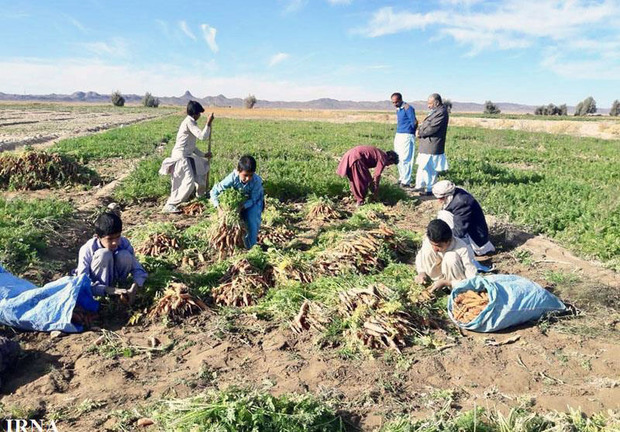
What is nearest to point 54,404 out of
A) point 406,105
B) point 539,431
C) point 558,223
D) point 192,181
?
point 539,431

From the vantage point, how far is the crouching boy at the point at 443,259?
438 cm

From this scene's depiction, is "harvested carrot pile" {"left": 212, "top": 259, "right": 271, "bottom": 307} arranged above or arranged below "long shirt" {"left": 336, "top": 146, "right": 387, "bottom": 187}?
below

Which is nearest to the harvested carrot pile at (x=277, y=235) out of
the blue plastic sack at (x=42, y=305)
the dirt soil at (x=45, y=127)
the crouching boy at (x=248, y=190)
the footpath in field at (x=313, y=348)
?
the footpath in field at (x=313, y=348)

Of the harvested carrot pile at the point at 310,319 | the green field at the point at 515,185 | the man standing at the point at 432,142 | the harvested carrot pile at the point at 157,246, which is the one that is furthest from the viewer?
the man standing at the point at 432,142

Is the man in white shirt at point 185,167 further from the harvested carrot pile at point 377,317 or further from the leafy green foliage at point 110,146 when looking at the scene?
the leafy green foliage at point 110,146

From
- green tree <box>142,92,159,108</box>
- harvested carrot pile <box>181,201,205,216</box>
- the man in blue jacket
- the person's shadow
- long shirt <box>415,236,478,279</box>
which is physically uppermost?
green tree <box>142,92,159,108</box>

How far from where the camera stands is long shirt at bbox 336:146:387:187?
7961 millimetres

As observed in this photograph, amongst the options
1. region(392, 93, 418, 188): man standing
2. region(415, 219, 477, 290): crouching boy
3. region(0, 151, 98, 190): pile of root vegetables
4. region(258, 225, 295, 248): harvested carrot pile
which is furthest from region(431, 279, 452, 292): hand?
region(0, 151, 98, 190): pile of root vegetables

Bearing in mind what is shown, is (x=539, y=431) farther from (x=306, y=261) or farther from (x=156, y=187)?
(x=156, y=187)

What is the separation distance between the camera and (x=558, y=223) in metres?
6.95

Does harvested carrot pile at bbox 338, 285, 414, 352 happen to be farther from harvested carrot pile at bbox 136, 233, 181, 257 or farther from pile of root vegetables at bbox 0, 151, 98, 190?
pile of root vegetables at bbox 0, 151, 98, 190

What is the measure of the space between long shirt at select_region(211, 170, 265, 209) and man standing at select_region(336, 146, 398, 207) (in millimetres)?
2688

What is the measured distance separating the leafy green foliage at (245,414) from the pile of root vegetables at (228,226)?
2.88 meters

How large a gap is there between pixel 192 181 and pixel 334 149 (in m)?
9.01
